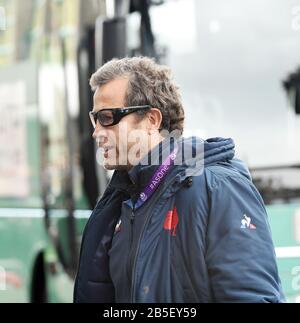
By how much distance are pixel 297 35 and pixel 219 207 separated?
2306mm

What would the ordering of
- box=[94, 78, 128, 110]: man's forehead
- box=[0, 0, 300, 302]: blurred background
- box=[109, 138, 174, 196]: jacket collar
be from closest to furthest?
box=[109, 138, 174, 196]: jacket collar
box=[94, 78, 128, 110]: man's forehead
box=[0, 0, 300, 302]: blurred background

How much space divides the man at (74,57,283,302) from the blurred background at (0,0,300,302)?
153 cm

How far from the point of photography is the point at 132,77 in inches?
71.5

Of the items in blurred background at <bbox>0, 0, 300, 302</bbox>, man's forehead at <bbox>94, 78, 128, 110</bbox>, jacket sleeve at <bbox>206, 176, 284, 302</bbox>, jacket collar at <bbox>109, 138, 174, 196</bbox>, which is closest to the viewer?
jacket sleeve at <bbox>206, 176, 284, 302</bbox>

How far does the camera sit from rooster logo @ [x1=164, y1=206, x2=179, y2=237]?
5.23 feet

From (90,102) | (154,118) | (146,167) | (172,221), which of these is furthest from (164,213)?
(90,102)

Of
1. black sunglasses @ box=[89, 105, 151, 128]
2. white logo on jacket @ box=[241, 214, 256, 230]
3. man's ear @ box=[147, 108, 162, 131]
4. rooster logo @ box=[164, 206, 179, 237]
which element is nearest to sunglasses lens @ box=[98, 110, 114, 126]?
black sunglasses @ box=[89, 105, 151, 128]

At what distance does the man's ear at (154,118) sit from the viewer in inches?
72.0

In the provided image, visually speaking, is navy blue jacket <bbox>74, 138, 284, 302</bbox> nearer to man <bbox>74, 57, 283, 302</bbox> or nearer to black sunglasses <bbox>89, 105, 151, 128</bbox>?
man <bbox>74, 57, 283, 302</bbox>

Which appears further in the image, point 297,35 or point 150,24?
point 150,24

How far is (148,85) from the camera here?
1.83 metres

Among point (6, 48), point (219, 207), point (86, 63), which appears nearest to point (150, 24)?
point (86, 63)
